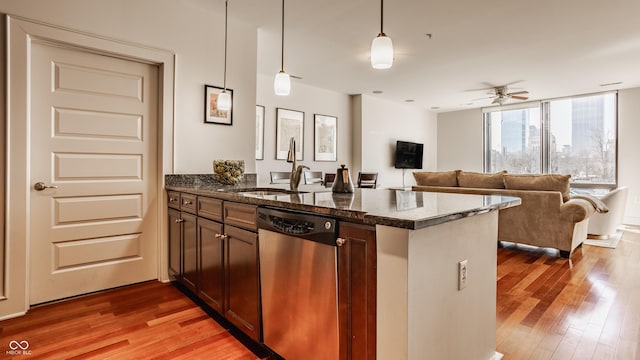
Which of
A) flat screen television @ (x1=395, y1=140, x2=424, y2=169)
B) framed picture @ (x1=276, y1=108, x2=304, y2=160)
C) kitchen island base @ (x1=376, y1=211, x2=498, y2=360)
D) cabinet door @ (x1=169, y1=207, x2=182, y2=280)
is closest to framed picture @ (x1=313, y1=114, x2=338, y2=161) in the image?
framed picture @ (x1=276, y1=108, x2=304, y2=160)

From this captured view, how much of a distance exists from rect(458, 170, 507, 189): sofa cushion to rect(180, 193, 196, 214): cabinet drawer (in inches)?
133

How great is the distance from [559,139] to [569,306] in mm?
6100

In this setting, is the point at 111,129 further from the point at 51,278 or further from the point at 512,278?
the point at 512,278

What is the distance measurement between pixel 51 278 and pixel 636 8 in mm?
5517

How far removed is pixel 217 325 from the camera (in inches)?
84.8

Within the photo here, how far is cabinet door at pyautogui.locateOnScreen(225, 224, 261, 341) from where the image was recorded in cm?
178

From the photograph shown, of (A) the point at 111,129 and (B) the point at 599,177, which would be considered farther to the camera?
(B) the point at 599,177

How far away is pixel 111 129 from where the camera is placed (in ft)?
8.95

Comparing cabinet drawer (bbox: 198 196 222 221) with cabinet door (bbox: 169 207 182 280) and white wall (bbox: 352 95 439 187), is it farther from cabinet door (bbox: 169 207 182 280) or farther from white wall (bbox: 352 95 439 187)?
white wall (bbox: 352 95 439 187)

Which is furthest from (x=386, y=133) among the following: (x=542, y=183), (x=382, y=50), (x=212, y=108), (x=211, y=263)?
(x=211, y=263)

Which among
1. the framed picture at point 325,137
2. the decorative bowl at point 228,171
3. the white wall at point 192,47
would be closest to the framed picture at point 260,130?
the framed picture at point 325,137

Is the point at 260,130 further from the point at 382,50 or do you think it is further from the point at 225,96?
the point at 382,50

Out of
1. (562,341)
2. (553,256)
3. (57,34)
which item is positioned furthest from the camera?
(553,256)

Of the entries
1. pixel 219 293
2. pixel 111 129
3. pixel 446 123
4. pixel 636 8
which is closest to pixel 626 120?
pixel 446 123
